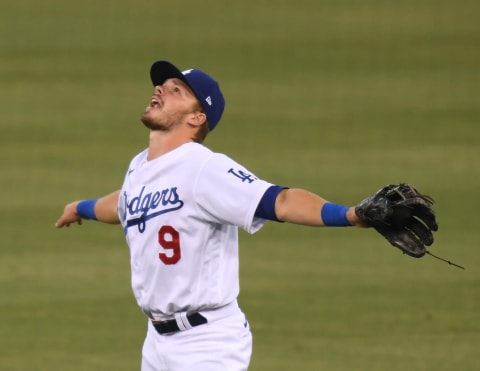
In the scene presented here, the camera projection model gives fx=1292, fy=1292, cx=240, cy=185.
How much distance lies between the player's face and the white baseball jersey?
0.13m

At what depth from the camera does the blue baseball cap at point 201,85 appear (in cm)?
505

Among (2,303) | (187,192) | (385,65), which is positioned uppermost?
(187,192)

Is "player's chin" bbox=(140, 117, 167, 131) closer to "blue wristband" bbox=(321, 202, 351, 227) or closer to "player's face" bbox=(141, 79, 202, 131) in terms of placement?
"player's face" bbox=(141, 79, 202, 131)

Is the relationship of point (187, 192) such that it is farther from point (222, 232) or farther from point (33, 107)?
point (33, 107)

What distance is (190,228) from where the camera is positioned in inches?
188

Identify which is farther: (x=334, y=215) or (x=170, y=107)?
(x=170, y=107)

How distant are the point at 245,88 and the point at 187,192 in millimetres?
8651

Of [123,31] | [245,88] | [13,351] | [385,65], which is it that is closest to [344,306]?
[13,351]

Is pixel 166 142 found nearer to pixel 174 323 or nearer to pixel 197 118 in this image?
pixel 197 118

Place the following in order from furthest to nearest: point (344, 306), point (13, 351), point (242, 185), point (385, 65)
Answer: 1. point (385, 65)
2. point (344, 306)
3. point (13, 351)
4. point (242, 185)

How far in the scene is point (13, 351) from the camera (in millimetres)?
7641

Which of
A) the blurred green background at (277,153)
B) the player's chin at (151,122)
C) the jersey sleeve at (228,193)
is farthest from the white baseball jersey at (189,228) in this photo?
the blurred green background at (277,153)

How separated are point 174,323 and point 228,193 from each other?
1.91 feet

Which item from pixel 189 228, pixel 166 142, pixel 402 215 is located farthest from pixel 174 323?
pixel 402 215
